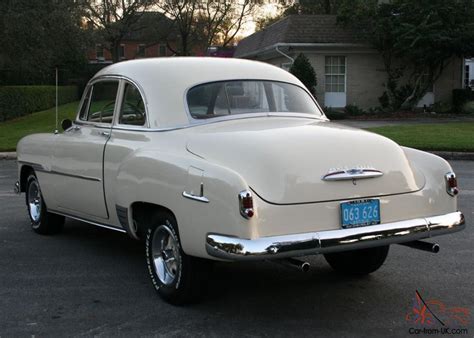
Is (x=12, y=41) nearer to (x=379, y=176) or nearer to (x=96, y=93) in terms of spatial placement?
(x=96, y=93)

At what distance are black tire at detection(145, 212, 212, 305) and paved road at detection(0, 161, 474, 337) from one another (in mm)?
123

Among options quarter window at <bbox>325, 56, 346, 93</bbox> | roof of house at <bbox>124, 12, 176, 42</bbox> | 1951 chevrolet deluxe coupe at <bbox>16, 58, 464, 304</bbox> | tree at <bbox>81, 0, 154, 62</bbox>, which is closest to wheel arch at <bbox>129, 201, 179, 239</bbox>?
1951 chevrolet deluxe coupe at <bbox>16, 58, 464, 304</bbox>

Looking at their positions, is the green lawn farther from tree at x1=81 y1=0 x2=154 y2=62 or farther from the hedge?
tree at x1=81 y1=0 x2=154 y2=62

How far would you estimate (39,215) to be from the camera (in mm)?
6980

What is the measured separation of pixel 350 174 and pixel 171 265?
155 cm

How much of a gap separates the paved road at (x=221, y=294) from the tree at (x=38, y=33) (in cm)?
1728

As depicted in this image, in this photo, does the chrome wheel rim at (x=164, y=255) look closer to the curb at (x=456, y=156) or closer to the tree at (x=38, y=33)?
the curb at (x=456, y=156)

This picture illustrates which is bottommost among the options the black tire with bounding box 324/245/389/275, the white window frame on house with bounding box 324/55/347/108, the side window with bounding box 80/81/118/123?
the black tire with bounding box 324/245/389/275

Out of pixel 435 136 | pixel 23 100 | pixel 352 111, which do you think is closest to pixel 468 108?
pixel 352 111

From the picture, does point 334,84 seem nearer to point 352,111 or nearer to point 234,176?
point 352,111

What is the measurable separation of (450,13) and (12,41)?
17.3 meters

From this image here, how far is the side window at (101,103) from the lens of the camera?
5.74 m

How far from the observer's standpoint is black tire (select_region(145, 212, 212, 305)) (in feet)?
14.5

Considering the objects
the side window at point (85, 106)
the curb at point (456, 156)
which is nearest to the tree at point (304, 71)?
the curb at point (456, 156)
